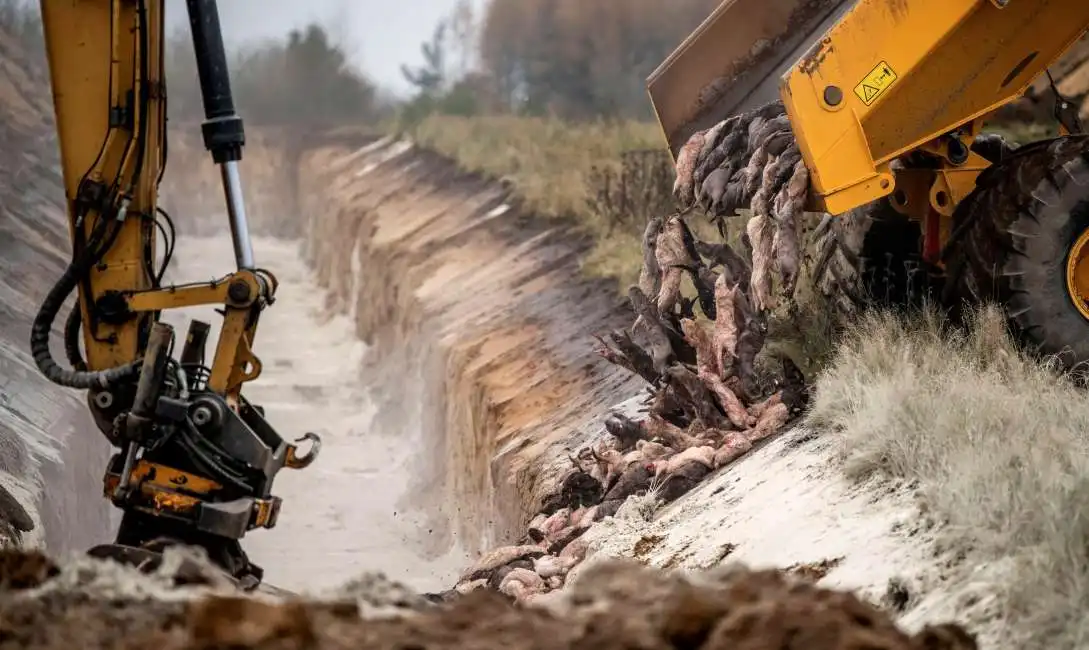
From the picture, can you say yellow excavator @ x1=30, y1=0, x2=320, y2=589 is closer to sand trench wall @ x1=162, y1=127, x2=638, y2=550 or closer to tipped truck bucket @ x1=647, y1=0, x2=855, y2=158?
sand trench wall @ x1=162, y1=127, x2=638, y2=550

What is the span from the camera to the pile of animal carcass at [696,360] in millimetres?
6293

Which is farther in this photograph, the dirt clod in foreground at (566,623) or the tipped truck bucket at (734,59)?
the tipped truck bucket at (734,59)

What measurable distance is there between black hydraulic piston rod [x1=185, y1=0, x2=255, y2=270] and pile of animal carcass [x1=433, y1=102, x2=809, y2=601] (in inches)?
70.8

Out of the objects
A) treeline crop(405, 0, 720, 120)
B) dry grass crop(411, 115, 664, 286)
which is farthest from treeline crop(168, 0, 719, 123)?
dry grass crop(411, 115, 664, 286)

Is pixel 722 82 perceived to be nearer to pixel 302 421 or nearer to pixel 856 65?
pixel 856 65

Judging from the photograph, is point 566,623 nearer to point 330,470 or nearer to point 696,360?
point 696,360

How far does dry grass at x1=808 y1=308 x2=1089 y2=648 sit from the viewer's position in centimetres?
372

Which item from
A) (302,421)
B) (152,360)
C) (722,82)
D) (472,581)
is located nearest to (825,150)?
(722,82)

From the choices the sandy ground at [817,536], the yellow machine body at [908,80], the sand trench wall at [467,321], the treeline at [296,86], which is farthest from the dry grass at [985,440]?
the treeline at [296,86]

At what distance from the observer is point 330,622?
346cm

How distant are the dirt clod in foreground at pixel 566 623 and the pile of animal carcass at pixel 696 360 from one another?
6.93 ft

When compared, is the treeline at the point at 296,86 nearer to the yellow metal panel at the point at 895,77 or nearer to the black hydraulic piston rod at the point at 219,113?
the black hydraulic piston rod at the point at 219,113

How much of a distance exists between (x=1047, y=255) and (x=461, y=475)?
5230 millimetres

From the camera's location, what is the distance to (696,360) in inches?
287
